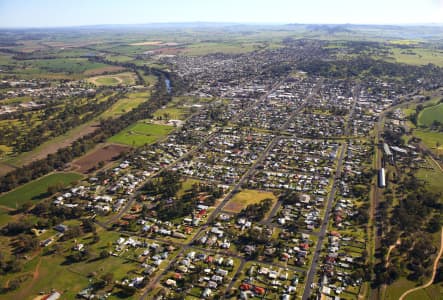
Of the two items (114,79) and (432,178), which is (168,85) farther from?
(432,178)

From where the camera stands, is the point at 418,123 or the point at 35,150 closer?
the point at 35,150

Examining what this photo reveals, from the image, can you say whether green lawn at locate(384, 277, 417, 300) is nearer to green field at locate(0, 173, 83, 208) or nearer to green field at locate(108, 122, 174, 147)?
green field at locate(0, 173, 83, 208)

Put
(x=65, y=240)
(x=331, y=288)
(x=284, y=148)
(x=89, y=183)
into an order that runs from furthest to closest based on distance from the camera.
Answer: (x=284, y=148)
(x=89, y=183)
(x=65, y=240)
(x=331, y=288)

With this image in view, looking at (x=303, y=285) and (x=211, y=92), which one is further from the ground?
(x=211, y=92)

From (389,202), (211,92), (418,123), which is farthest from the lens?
(211,92)

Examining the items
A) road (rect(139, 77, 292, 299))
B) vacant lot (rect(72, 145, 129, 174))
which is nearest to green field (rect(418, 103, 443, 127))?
road (rect(139, 77, 292, 299))

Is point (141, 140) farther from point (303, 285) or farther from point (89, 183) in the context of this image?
point (303, 285)

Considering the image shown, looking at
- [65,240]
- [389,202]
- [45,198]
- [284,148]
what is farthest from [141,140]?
[389,202]
